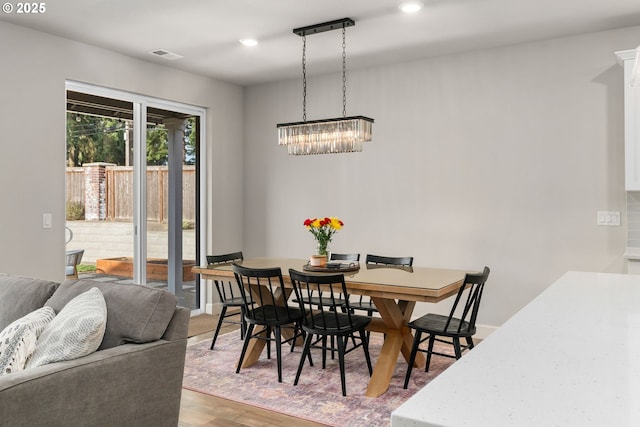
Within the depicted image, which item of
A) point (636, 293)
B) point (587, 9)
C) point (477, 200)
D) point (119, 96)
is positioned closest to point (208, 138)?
point (119, 96)

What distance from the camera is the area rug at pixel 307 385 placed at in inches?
123

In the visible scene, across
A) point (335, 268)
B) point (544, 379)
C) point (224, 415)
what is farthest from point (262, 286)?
point (544, 379)

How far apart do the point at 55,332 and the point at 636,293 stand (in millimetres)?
2273

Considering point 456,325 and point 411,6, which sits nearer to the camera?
point 456,325

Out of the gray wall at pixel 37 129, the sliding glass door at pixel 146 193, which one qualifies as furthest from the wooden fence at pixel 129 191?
the gray wall at pixel 37 129

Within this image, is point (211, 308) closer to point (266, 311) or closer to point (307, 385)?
point (266, 311)

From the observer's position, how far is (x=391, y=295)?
3281 mm

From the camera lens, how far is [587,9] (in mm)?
3752

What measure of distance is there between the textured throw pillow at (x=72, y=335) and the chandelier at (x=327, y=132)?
2.28m

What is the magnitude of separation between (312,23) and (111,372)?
2.97m

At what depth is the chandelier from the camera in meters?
3.97

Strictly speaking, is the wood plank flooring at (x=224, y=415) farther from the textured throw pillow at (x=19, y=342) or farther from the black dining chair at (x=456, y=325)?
the textured throw pillow at (x=19, y=342)

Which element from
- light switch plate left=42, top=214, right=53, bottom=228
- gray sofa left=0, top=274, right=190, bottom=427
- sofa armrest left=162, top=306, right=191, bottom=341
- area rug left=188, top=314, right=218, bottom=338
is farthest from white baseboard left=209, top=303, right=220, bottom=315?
sofa armrest left=162, top=306, right=191, bottom=341

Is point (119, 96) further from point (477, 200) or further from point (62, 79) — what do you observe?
point (477, 200)
